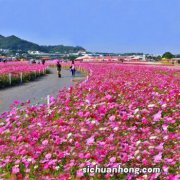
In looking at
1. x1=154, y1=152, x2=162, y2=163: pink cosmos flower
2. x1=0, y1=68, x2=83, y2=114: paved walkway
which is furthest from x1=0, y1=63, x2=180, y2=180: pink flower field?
x1=0, y1=68, x2=83, y2=114: paved walkway

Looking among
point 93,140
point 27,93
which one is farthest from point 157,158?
point 27,93

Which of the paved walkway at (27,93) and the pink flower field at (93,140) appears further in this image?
the paved walkway at (27,93)

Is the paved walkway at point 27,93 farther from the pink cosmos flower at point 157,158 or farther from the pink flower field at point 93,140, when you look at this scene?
the pink cosmos flower at point 157,158

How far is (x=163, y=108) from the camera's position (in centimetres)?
889

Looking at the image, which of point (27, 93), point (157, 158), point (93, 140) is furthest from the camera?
point (27, 93)

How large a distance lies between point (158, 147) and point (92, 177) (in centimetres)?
110

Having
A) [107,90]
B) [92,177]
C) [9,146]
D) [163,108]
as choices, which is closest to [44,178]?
[92,177]

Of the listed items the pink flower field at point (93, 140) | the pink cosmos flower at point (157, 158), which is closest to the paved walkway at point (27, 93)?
the pink flower field at point (93, 140)

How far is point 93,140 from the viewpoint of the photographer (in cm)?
619

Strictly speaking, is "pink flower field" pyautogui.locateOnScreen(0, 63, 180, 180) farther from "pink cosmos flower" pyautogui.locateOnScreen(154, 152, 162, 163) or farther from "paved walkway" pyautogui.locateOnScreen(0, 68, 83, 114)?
"paved walkway" pyautogui.locateOnScreen(0, 68, 83, 114)

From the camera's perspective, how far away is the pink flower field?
537 cm

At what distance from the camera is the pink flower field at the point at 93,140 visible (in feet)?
17.6

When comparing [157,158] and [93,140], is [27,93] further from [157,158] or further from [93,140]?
[157,158]

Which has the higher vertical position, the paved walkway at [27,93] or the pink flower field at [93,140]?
the pink flower field at [93,140]
